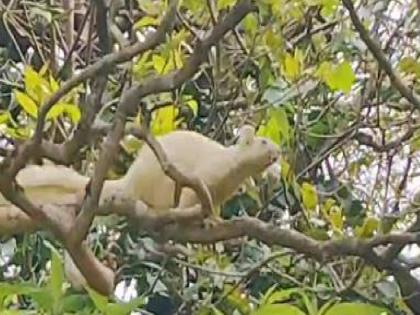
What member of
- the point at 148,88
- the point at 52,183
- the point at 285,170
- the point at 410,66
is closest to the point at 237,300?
the point at 285,170

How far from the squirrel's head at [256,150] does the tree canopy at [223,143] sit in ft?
0.08

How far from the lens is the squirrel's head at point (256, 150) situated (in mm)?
1722

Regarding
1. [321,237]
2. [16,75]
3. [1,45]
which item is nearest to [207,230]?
[321,237]

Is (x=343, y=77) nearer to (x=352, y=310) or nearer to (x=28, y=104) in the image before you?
(x=28, y=104)

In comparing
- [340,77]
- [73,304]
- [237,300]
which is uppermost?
[340,77]

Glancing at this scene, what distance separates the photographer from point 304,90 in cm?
161

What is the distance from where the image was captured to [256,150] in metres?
1.76

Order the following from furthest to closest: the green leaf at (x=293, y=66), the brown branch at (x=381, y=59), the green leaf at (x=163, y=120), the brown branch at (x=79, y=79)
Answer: the green leaf at (x=163, y=120)
the green leaf at (x=293, y=66)
the brown branch at (x=381, y=59)
the brown branch at (x=79, y=79)

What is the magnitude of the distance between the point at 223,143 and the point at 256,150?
1.32ft

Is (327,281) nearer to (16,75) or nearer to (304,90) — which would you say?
(304,90)

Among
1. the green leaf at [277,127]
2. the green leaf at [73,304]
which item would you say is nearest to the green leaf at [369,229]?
the green leaf at [277,127]

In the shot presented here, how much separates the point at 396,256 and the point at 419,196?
0.28 meters

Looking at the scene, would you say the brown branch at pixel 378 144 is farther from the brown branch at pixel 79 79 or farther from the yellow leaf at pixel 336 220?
the brown branch at pixel 79 79

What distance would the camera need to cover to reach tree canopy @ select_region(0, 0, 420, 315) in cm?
127
